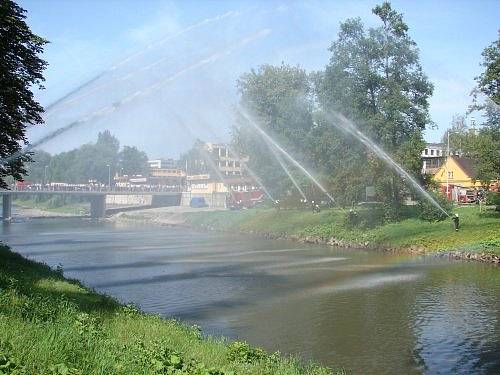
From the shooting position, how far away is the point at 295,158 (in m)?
75.4

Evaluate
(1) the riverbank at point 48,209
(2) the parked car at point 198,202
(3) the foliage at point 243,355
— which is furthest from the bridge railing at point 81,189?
(3) the foliage at point 243,355

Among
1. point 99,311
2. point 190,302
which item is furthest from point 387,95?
point 99,311

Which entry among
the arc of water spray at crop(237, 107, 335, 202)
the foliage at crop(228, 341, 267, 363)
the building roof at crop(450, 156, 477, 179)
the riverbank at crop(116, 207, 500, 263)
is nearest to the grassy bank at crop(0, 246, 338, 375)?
the foliage at crop(228, 341, 267, 363)

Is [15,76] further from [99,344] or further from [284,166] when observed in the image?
[284,166]

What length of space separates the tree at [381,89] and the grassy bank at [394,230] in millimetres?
5303

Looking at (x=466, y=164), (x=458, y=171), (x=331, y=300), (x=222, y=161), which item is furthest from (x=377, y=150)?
(x=222, y=161)

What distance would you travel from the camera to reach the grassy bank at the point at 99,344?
32.4 ft

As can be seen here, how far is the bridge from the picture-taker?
11294 centimetres

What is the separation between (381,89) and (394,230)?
1558 centimetres

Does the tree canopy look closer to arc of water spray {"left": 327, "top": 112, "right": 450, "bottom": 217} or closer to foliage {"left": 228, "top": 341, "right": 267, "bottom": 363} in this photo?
arc of water spray {"left": 327, "top": 112, "right": 450, "bottom": 217}

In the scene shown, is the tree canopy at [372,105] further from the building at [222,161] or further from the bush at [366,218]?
the building at [222,161]

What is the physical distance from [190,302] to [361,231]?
33.3 m

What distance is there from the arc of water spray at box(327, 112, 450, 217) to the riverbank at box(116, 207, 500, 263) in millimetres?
2722

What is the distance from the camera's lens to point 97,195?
126 meters
